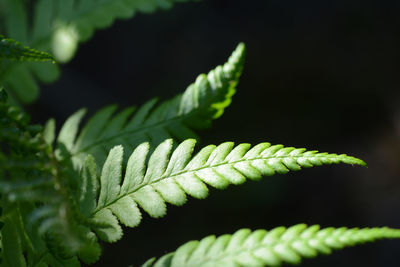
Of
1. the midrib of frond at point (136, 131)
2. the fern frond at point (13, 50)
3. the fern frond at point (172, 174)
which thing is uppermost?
the fern frond at point (13, 50)

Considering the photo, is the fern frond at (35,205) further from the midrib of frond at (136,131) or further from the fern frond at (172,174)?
the midrib of frond at (136,131)

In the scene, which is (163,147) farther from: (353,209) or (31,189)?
(353,209)

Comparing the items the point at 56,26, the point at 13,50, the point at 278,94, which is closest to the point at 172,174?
the point at 13,50

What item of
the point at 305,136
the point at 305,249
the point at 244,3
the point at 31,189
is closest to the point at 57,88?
the point at 244,3

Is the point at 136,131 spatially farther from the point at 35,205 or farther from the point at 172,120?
the point at 35,205

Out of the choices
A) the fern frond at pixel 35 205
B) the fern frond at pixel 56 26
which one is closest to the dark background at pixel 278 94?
the fern frond at pixel 56 26
